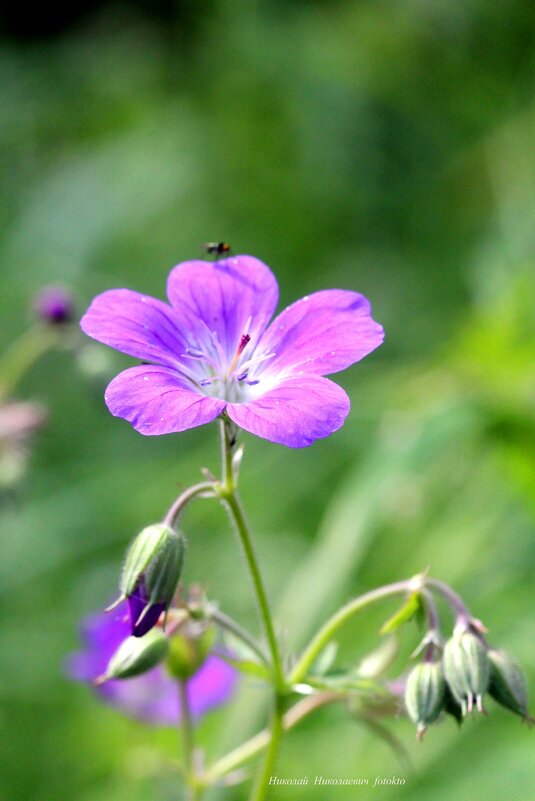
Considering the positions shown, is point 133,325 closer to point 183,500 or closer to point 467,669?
point 183,500

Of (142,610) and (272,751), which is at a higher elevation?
(142,610)

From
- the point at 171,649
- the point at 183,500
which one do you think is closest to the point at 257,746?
the point at 171,649

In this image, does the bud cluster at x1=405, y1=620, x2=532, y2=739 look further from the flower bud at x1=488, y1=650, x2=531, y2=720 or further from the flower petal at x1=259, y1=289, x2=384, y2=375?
the flower petal at x1=259, y1=289, x2=384, y2=375

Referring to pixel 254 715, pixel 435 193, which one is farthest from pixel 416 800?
pixel 435 193

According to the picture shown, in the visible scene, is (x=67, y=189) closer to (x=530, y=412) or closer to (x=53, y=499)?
(x=53, y=499)

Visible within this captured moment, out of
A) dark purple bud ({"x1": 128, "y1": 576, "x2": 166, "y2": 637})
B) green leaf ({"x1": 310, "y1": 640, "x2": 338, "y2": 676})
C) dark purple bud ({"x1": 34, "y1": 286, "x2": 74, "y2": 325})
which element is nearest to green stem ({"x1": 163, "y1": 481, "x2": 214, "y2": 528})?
dark purple bud ({"x1": 128, "y1": 576, "x2": 166, "y2": 637})

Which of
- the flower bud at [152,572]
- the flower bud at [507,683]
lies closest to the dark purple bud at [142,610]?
the flower bud at [152,572]
